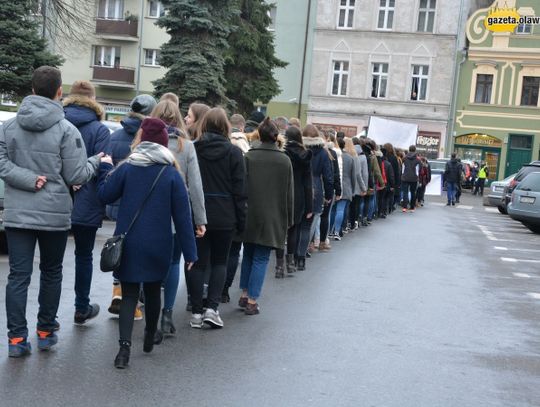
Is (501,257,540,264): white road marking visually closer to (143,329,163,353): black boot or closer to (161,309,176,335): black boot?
(161,309,176,335): black boot

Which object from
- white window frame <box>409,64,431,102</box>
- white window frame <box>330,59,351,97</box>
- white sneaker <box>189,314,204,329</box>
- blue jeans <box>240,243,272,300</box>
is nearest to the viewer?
white sneaker <box>189,314,204,329</box>

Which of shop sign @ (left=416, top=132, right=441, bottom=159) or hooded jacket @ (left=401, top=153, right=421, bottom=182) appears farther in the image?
shop sign @ (left=416, top=132, right=441, bottom=159)

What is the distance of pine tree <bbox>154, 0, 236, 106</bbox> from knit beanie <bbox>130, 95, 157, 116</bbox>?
25.1 m

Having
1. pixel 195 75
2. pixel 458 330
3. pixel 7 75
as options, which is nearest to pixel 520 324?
pixel 458 330

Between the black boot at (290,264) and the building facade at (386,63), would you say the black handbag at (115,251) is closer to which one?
the black boot at (290,264)

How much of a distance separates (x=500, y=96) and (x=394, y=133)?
21698 mm

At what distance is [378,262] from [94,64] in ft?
140

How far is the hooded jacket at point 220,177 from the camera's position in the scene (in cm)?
763

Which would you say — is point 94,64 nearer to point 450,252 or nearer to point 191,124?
point 450,252

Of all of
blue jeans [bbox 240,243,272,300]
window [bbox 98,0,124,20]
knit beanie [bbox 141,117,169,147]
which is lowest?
blue jeans [bbox 240,243,272,300]

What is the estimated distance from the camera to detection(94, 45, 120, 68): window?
52781 mm

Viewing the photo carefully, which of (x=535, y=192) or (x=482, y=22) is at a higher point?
(x=482, y=22)

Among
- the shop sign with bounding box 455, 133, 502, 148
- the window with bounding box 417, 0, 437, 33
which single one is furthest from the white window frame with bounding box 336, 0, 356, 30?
the shop sign with bounding box 455, 133, 502, 148

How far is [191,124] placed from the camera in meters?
8.04
